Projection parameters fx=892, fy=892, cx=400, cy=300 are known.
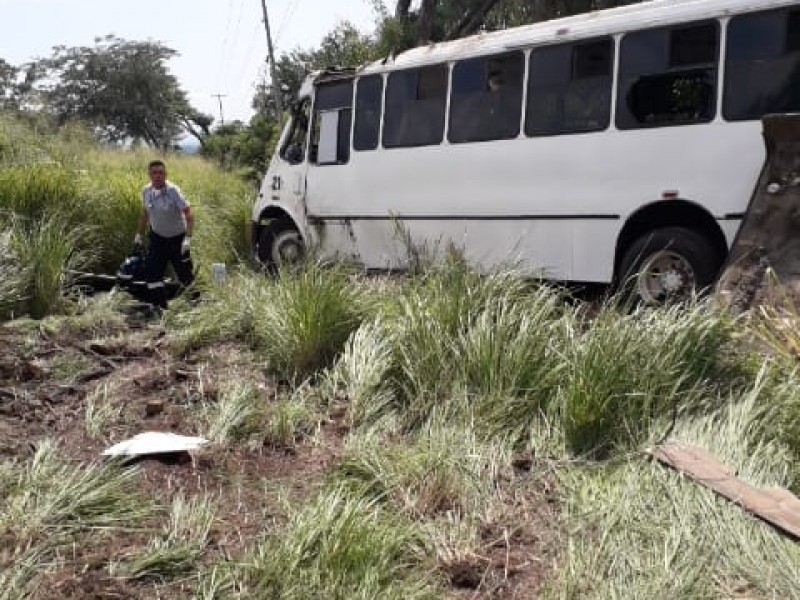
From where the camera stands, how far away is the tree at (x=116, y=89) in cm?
A: 4853

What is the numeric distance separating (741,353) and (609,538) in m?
1.95

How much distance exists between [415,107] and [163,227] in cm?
298

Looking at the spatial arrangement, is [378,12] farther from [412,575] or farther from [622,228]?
[412,575]

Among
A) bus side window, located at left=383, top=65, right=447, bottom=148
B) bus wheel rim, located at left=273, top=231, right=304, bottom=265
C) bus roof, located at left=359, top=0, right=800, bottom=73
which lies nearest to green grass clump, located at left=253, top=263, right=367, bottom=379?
bus roof, located at left=359, top=0, right=800, bottom=73

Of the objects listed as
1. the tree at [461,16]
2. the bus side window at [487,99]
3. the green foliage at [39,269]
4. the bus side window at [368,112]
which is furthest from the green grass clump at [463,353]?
the tree at [461,16]

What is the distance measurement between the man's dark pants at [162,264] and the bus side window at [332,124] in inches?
89.1

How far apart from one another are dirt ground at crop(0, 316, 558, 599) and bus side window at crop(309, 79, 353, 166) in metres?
4.24

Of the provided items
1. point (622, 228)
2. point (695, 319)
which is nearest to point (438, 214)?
point (622, 228)

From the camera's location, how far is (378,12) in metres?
22.0

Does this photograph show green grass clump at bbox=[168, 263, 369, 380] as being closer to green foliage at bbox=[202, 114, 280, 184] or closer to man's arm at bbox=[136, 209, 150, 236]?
man's arm at bbox=[136, 209, 150, 236]

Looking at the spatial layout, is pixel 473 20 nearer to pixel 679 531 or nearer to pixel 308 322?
pixel 308 322

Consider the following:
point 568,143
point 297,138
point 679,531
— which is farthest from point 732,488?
point 297,138

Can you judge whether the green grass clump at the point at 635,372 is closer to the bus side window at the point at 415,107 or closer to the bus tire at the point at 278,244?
the bus side window at the point at 415,107

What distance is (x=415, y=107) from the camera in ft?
31.8
